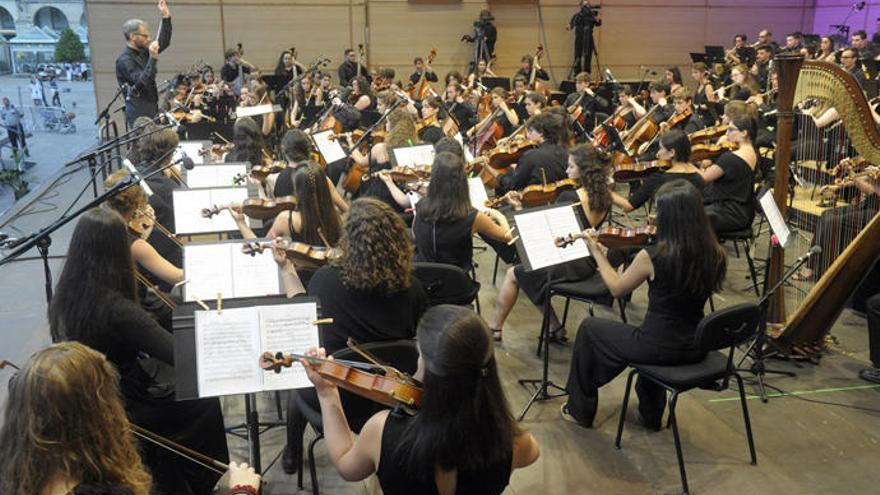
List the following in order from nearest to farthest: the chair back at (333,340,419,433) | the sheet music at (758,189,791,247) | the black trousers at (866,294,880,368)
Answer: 1. the chair back at (333,340,419,433)
2. the sheet music at (758,189,791,247)
3. the black trousers at (866,294,880,368)

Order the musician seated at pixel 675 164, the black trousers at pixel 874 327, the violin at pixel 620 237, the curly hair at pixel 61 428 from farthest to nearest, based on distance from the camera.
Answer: the musician seated at pixel 675 164 → the black trousers at pixel 874 327 → the violin at pixel 620 237 → the curly hair at pixel 61 428

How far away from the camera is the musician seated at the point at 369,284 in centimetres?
331

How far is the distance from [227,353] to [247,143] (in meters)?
4.60

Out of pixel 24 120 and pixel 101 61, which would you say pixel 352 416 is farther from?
pixel 101 61

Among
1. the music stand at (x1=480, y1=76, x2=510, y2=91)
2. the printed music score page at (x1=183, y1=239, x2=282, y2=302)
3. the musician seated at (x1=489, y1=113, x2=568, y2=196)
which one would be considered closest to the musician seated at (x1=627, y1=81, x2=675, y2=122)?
the musician seated at (x1=489, y1=113, x2=568, y2=196)

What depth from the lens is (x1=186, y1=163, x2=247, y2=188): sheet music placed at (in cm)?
629

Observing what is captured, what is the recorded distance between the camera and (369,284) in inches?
131

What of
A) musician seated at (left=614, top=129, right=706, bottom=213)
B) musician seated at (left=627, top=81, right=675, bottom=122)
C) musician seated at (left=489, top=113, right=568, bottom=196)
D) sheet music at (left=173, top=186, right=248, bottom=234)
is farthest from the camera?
musician seated at (left=627, top=81, right=675, bottom=122)

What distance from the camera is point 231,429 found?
4.26 m

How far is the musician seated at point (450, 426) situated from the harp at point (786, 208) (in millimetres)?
3344

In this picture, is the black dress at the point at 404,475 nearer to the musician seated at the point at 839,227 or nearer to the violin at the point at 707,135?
the musician seated at the point at 839,227

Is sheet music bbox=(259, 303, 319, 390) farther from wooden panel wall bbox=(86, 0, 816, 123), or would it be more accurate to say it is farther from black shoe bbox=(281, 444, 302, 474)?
wooden panel wall bbox=(86, 0, 816, 123)

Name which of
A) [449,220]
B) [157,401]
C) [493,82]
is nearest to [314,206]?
[449,220]

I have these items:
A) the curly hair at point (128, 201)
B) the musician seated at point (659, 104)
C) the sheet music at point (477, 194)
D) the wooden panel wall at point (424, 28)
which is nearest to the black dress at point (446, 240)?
the sheet music at point (477, 194)
